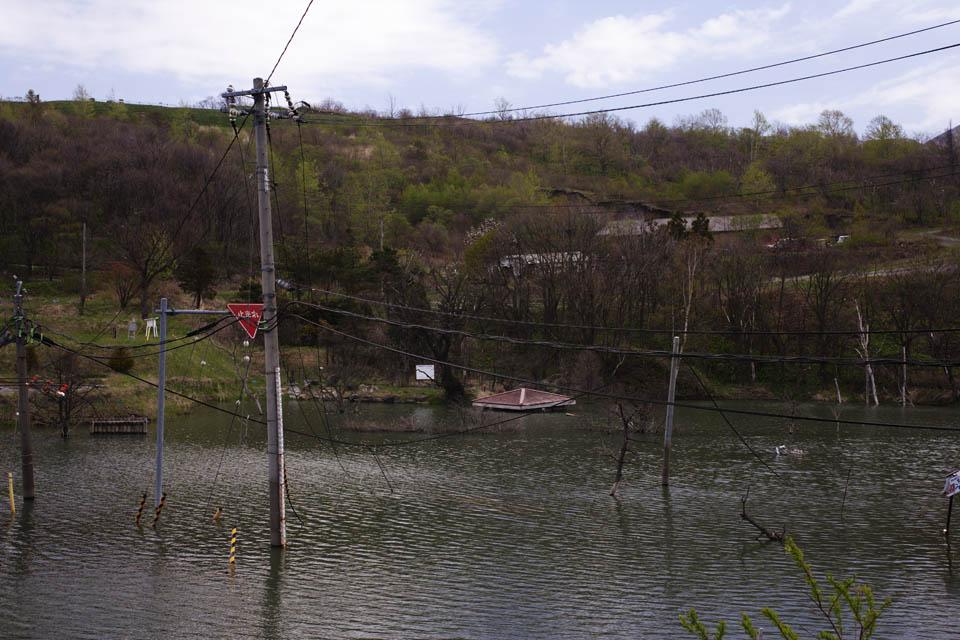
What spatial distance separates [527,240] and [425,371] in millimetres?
19914

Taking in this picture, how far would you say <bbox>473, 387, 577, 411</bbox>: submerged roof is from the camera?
154 ft

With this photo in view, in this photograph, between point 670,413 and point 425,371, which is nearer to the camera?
point 670,413

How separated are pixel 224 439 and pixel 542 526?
66.0 ft

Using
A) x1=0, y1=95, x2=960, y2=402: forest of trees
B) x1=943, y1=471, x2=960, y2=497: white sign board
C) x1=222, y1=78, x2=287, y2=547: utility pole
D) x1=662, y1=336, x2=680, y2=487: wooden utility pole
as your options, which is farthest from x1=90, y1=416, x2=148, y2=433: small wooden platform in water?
x1=943, y1=471, x2=960, y2=497: white sign board

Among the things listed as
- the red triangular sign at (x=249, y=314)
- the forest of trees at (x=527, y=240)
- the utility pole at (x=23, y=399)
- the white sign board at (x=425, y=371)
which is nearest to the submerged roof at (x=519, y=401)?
the forest of trees at (x=527, y=240)

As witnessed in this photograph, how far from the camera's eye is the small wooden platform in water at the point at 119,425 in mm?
38531

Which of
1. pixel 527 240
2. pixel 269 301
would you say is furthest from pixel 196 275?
pixel 269 301

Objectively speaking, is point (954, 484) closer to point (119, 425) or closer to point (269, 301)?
point (269, 301)

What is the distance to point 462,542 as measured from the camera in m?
19.6

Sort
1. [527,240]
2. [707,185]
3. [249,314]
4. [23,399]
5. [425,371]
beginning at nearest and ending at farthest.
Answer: [249,314]
[23,399]
[425,371]
[527,240]
[707,185]

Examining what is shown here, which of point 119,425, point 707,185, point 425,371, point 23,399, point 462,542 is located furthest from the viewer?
point 707,185

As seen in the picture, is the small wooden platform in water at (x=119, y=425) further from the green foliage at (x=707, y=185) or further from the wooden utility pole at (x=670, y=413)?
the green foliage at (x=707, y=185)

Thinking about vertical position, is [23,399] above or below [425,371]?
above

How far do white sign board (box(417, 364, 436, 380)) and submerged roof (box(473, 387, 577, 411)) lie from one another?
6.17 m
